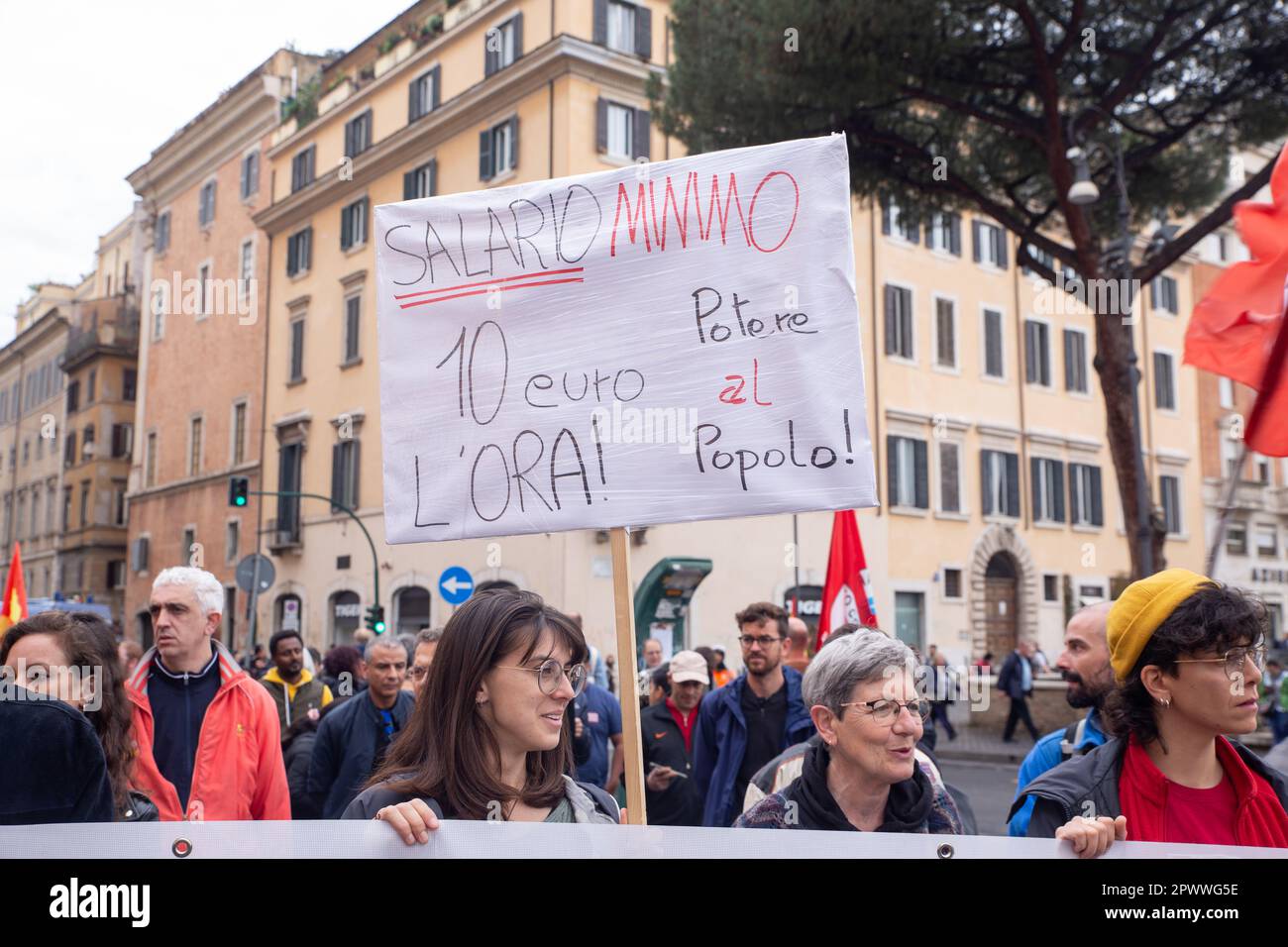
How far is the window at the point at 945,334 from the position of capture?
31.1 meters

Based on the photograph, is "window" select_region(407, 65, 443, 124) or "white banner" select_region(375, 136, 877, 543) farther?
"window" select_region(407, 65, 443, 124)

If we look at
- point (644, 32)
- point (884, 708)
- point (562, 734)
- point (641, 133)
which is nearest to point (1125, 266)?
point (884, 708)

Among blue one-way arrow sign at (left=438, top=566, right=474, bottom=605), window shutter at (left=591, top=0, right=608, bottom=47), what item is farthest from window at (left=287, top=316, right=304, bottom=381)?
blue one-way arrow sign at (left=438, top=566, right=474, bottom=605)

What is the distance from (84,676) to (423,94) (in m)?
28.3

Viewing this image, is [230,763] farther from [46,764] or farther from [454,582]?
[454,582]

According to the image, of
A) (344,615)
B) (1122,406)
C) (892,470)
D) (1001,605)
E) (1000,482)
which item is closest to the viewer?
(1122,406)

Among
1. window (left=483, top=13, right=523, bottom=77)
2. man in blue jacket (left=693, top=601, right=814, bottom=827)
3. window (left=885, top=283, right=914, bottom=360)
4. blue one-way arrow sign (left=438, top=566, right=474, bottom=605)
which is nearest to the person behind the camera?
man in blue jacket (left=693, top=601, right=814, bottom=827)

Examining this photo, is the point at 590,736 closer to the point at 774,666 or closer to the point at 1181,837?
the point at 774,666

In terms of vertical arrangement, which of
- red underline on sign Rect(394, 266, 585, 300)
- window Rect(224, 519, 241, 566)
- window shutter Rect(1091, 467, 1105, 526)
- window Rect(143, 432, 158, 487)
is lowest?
red underline on sign Rect(394, 266, 585, 300)

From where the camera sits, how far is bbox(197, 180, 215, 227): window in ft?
127

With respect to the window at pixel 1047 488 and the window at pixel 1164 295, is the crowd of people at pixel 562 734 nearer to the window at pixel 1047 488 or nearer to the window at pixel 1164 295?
the window at pixel 1047 488

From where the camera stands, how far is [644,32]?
2739 centimetres

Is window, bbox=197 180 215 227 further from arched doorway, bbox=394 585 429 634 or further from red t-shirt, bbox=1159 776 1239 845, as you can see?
red t-shirt, bbox=1159 776 1239 845

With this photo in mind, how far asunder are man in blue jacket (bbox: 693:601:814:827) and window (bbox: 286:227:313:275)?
29.3 m
